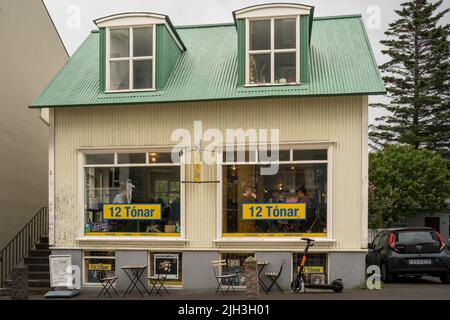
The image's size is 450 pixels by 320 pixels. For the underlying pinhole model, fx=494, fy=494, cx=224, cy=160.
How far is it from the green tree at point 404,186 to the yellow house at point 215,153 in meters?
18.2

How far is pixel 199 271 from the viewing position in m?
12.9

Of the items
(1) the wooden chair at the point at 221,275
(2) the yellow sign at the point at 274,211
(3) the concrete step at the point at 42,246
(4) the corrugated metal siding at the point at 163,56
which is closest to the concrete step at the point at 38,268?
(3) the concrete step at the point at 42,246

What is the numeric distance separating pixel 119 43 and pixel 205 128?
352 cm

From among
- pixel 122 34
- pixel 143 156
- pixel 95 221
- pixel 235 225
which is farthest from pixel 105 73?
pixel 235 225

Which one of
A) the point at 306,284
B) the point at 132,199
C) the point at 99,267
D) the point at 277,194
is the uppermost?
the point at 277,194

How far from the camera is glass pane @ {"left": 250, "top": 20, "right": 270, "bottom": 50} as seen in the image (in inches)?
519

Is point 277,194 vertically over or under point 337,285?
over

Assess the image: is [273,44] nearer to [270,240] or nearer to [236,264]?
[270,240]

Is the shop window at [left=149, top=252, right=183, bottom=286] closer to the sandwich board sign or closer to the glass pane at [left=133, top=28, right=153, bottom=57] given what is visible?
the sandwich board sign

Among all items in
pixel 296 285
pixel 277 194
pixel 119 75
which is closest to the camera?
pixel 296 285

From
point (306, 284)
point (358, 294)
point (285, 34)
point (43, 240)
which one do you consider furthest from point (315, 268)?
point (43, 240)

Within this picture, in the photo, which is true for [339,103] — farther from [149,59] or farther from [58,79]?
[58,79]

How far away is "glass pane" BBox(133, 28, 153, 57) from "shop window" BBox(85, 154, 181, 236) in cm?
288

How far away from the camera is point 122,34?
13.8 metres
